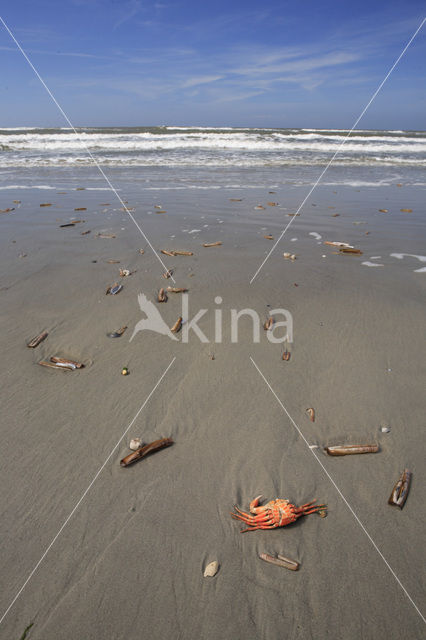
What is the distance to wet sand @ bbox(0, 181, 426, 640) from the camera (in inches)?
55.4

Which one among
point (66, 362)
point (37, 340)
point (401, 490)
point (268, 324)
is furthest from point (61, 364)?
point (401, 490)

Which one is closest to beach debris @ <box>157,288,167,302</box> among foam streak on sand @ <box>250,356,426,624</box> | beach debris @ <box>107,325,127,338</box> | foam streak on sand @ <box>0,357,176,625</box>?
beach debris @ <box>107,325,127,338</box>

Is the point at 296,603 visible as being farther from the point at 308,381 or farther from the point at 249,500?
the point at 308,381

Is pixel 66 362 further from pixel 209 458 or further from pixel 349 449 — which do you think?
pixel 349 449

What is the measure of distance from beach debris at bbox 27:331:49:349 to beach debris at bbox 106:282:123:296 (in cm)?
85

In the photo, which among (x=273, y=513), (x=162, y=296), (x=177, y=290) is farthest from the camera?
(x=177, y=290)

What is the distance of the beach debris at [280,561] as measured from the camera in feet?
4.91

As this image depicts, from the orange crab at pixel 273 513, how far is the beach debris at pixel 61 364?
62.4 inches

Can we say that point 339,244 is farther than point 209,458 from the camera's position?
Yes

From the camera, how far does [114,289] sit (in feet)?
12.4

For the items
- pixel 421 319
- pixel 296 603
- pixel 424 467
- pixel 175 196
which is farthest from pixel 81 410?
pixel 175 196

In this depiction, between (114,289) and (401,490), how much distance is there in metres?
3.07

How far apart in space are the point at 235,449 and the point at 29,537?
1.09m

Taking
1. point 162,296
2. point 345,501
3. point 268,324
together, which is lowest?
point 345,501
